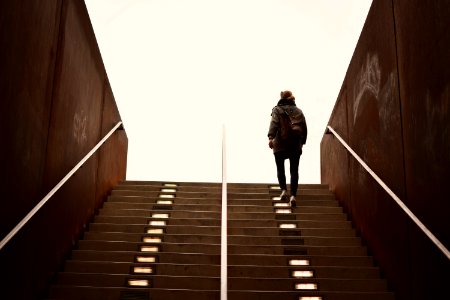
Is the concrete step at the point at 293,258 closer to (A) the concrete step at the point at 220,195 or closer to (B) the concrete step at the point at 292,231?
(B) the concrete step at the point at 292,231

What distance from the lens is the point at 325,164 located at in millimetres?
9734

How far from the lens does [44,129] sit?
4.56m

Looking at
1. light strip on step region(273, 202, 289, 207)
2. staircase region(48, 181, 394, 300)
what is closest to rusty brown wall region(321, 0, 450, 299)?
staircase region(48, 181, 394, 300)

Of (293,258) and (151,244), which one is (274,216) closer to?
(293,258)

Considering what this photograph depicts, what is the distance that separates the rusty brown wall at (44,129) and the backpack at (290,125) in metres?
2.40

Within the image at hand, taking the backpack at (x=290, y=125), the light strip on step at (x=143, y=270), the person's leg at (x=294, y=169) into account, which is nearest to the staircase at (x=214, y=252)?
the light strip on step at (x=143, y=270)

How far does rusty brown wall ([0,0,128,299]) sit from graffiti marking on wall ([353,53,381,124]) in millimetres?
3056

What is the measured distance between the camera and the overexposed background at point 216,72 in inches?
528

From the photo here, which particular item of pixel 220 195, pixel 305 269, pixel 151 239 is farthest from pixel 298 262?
pixel 220 195

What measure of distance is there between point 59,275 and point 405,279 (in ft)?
10.0

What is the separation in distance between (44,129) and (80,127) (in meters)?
1.43

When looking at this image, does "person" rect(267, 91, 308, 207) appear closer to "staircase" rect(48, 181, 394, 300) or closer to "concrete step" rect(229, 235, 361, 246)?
"staircase" rect(48, 181, 394, 300)

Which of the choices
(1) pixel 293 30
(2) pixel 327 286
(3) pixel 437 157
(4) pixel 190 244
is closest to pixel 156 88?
(1) pixel 293 30

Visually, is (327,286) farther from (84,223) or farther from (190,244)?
(84,223)
